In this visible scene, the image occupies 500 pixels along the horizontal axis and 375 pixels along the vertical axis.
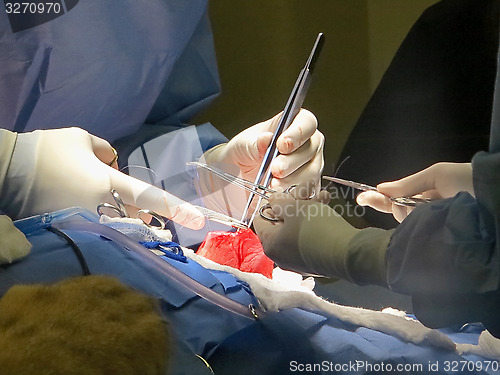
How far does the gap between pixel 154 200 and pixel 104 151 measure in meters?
0.07

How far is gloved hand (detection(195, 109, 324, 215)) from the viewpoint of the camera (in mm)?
485

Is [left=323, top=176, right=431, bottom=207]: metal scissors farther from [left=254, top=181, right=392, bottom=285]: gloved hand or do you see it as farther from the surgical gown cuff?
the surgical gown cuff

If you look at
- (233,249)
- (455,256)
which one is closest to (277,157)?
→ (233,249)

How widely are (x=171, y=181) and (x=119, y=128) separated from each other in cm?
9

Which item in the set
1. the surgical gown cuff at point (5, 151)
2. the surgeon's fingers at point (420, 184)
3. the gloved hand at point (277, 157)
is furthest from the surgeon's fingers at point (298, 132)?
the surgical gown cuff at point (5, 151)

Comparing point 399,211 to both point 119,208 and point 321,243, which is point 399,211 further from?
point 119,208

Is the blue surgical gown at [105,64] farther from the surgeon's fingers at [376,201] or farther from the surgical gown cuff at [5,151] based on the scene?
the surgeon's fingers at [376,201]

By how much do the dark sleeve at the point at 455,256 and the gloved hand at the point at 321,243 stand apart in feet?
0.05

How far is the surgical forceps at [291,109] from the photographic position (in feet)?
1.60

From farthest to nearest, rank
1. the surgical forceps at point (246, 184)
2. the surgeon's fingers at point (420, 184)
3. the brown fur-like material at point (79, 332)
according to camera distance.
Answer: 1. the surgical forceps at point (246, 184)
2. the surgeon's fingers at point (420, 184)
3. the brown fur-like material at point (79, 332)

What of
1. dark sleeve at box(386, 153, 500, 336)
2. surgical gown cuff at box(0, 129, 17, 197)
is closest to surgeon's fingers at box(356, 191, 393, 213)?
dark sleeve at box(386, 153, 500, 336)

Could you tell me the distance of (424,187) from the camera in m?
0.37

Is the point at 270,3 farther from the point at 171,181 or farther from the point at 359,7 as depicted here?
the point at 171,181

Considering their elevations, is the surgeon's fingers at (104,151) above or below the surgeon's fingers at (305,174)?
above
